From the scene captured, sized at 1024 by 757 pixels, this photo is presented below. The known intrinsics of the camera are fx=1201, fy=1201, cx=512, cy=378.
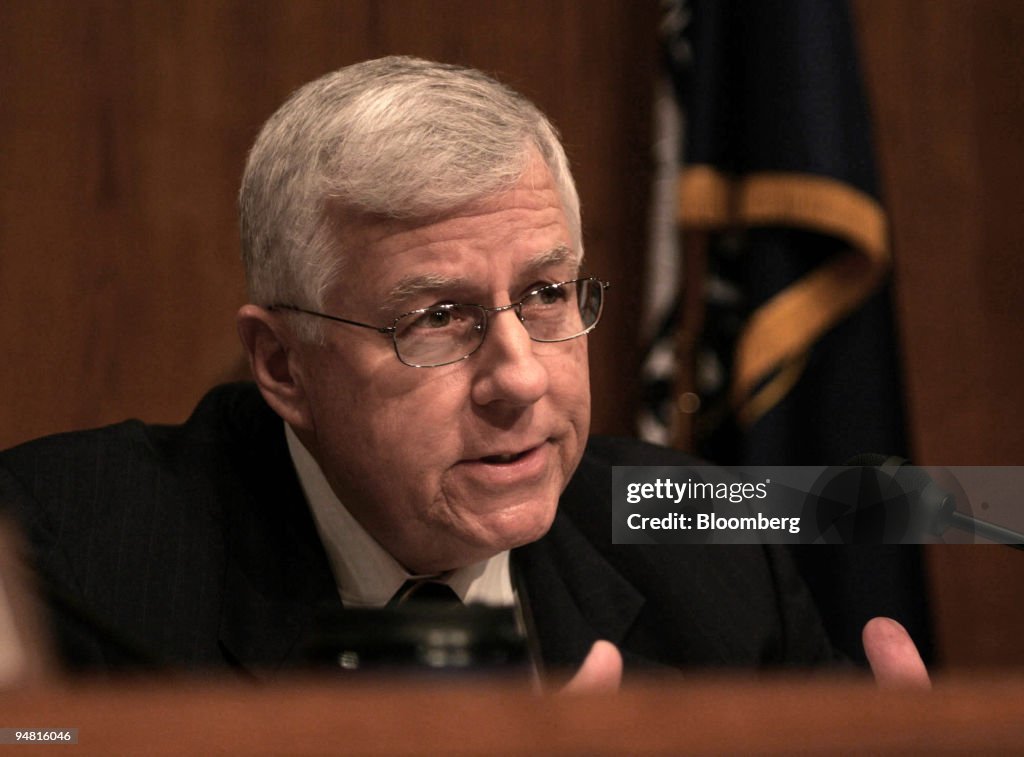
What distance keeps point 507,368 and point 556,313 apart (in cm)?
13

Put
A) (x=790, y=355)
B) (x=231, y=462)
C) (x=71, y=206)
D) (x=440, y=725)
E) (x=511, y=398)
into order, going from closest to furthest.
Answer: (x=440, y=725) → (x=511, y=398) → (x=231, y=462) → (x=790, y=355) → (x=71, y=206)

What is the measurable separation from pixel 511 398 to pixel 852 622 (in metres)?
1.23

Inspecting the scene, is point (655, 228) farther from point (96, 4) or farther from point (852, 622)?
point (96, 4)

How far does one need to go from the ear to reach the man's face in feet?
0.24

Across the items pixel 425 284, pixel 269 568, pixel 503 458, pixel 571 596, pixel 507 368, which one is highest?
pixel 425 284

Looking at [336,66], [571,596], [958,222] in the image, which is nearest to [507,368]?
[571,596]

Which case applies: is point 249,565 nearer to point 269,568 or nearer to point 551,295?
point 269,568

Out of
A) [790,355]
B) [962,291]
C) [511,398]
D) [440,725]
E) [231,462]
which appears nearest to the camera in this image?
[440,725]

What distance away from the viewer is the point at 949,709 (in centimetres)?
50

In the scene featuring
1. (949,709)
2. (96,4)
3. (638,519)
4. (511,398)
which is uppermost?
(96,4)

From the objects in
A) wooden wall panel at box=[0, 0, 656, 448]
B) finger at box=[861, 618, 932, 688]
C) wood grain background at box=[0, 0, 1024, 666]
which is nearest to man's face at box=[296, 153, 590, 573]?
finger at box=[861, 618, 932, 688]

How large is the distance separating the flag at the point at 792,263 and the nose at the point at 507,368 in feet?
3.06

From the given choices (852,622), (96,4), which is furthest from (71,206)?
(852,622)

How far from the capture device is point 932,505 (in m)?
1.19
